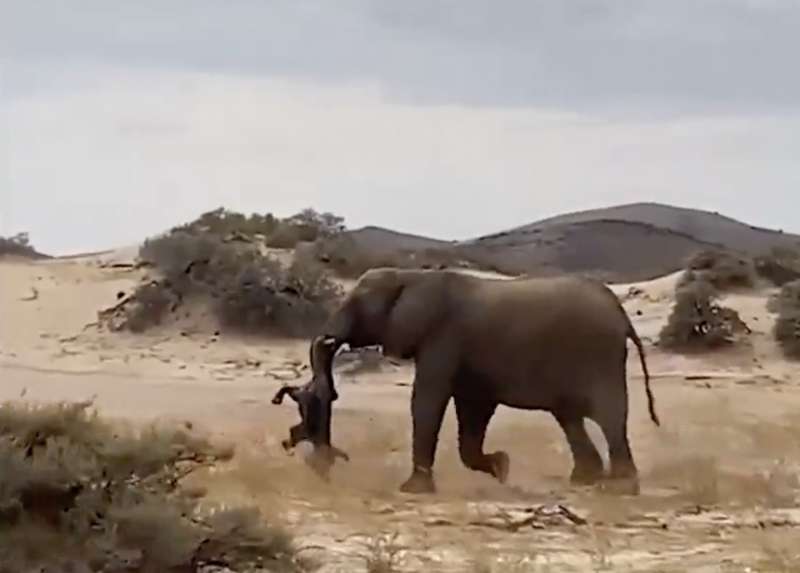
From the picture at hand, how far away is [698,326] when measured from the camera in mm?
24250

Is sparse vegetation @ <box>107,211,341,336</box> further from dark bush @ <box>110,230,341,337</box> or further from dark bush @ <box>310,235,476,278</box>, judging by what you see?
dark bush @ <box>310,235,476,278</box>

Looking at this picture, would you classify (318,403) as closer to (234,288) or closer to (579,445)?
(579,445)

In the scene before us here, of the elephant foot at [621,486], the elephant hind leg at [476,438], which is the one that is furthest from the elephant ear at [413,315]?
the elephant foot at [621,486]

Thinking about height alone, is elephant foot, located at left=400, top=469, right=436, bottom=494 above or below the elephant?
below

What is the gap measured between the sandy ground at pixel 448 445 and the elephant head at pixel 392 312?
1.05 m

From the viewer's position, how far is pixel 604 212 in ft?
269

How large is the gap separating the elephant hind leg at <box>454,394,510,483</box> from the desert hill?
4010cm

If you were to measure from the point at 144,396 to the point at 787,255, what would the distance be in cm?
1573

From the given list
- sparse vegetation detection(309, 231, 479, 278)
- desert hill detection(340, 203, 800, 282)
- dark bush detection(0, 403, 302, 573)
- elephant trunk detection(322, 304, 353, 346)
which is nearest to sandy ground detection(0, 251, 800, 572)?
dark bush detection(0, 403, 302, 573)

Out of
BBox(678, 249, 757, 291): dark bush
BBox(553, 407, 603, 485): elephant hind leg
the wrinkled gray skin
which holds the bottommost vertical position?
BBox(553, 407, 603, 485): elephant hind leg

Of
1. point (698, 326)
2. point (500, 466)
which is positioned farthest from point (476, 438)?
point (698, 326)

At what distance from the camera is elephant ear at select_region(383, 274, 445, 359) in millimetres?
13523

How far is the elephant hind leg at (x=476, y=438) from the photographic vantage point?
45.2ft

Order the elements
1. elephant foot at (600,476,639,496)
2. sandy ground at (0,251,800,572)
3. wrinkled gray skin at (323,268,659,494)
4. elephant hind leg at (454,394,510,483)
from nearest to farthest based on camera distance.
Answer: sandy ground at (0,251,800,572) < elephant foot at (600,476,639,496) < wrinkled gray skin at (323,268,659,494) < elephant hind leg at (454,394,510,483)
